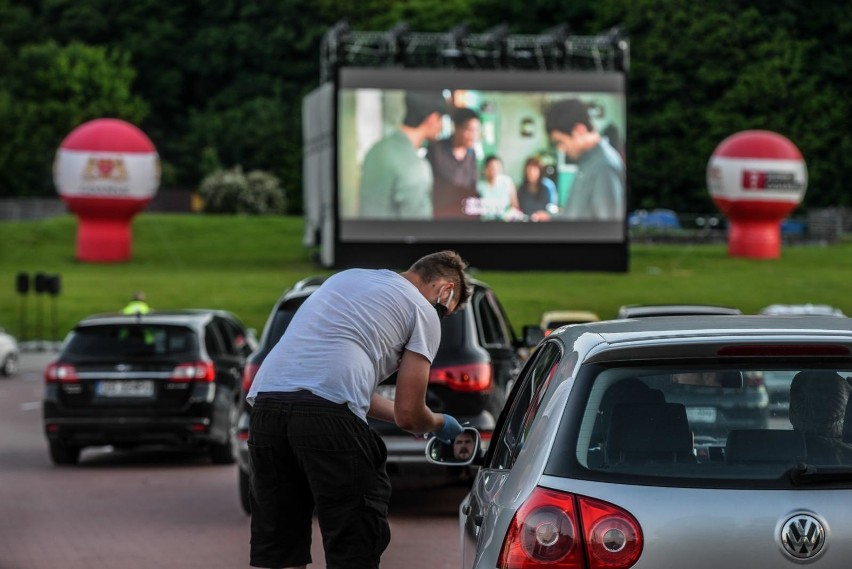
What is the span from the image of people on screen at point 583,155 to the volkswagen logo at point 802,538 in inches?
1805

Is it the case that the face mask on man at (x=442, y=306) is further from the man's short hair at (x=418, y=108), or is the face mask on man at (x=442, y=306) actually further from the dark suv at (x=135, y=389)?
the man's short hair at (x=418, y=108)

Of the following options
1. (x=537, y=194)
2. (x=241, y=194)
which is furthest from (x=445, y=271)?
(x=241, y=194)

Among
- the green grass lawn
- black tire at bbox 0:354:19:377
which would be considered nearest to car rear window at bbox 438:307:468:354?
black tire at bbox 0:354:19:377

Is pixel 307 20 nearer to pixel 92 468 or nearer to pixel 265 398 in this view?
pixel 92 468

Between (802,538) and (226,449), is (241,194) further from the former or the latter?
(802,538)

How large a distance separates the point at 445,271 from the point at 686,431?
1.68 meters

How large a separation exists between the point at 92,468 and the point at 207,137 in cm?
8426

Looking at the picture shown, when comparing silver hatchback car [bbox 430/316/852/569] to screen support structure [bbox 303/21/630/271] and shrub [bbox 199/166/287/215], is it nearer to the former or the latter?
screen support structure [bbox 303/21/630/271]

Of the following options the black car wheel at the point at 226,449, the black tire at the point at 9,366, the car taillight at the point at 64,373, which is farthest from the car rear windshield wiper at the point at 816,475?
the black tire at the point at 9,366

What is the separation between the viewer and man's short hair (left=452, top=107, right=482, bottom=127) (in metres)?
50.1

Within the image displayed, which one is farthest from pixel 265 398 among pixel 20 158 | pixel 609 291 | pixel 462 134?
pixel 20 158

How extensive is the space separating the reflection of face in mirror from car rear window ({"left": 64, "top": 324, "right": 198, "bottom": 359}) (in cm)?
1059

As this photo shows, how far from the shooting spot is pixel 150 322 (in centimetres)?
1711

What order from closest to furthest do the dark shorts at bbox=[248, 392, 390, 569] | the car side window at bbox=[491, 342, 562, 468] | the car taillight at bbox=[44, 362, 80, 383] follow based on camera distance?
the car side window at bbox=[491, 342, 562, 468]
the dark shorts at bbox=[248, 392, 390, 569]
the car taillight at bbox=[44, 362, 80, 383]
